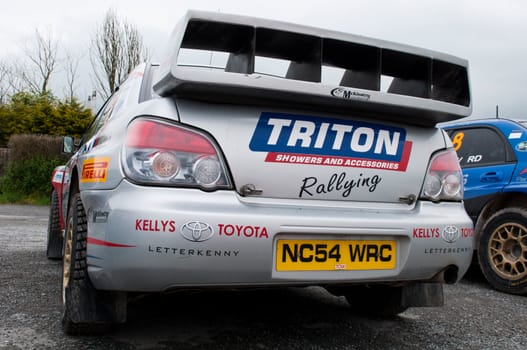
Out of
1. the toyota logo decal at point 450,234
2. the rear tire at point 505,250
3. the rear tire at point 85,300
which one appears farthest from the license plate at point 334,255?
the rear tire at point 505,250

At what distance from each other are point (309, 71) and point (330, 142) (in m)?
0.31

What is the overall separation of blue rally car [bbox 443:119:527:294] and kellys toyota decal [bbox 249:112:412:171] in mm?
2275

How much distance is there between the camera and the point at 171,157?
1954mm

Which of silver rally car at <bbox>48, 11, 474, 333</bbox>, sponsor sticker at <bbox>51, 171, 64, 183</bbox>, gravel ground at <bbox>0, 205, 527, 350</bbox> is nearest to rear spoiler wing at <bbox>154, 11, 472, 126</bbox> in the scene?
silver rally car at <bbox>48, 11, 474, 333</bbox>

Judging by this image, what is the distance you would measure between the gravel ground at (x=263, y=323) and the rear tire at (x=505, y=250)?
0.17 metres

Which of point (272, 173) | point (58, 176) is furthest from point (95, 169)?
point (58, 176)

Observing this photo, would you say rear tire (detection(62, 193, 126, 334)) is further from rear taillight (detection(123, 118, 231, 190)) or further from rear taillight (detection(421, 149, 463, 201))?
rear taillight (detection(421, 149, 463, 201))

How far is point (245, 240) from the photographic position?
191 cm

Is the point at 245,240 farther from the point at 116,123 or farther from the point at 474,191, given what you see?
the point at 474,191

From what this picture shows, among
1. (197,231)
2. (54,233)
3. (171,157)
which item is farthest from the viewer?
(54,233)

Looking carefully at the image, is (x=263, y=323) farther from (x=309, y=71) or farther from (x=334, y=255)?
(x=309, y=71)

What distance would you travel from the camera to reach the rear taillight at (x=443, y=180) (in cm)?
237

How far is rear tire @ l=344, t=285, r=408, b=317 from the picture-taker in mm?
2844

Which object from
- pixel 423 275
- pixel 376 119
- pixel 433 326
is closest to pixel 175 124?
pixel 376 119
